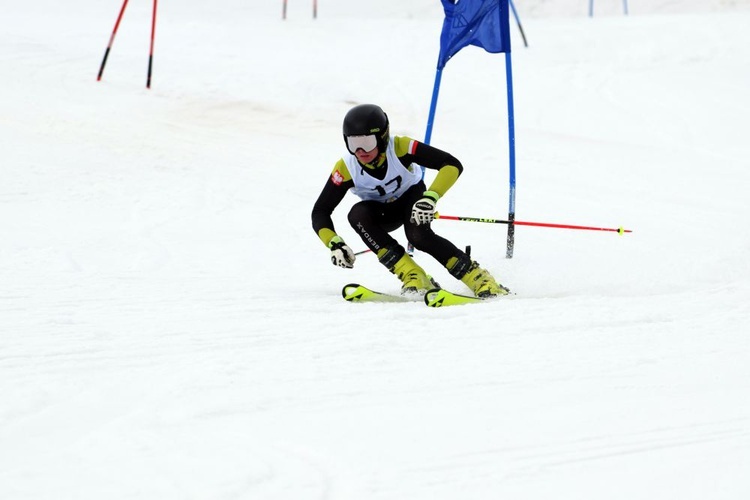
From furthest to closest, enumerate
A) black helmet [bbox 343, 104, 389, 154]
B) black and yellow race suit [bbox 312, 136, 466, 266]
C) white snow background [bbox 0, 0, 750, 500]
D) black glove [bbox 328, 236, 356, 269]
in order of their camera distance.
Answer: black and yellow race suit [bbox 312, 136, 466, 266]
black glove [bbox 328, 236, 356, 269]
black helmet [bbox 343, 104, 389, 154]
white snow background [bbox 0, 0, 750, 500]

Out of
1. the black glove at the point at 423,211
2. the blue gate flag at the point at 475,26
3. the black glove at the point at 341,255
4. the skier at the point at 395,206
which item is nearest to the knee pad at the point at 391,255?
the skier at the point at 395,206

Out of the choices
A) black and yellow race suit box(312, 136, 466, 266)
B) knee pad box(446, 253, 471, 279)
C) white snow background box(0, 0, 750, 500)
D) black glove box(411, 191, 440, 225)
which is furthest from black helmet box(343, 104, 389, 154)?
white snow background box(0, 0, 750, 500)

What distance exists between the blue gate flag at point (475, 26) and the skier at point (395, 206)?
53.7 inches

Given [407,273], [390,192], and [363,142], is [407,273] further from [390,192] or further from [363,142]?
[363,142]

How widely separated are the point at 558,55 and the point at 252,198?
7954 mm

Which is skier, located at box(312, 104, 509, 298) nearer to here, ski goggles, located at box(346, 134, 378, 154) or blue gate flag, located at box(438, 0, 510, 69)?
ski goggles, located at box(346, 134, 378, 154)

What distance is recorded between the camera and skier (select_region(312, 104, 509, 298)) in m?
5.06

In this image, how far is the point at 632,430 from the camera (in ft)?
9.98

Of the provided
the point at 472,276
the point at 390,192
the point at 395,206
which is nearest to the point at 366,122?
the point at 390,192

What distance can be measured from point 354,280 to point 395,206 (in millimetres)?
931

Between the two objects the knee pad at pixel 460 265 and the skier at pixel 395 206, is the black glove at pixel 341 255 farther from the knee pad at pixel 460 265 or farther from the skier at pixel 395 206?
the knee pad at pixel 460 265

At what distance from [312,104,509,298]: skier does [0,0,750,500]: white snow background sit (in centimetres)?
35

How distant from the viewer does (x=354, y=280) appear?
19.8 ft

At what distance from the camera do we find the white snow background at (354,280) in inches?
110
